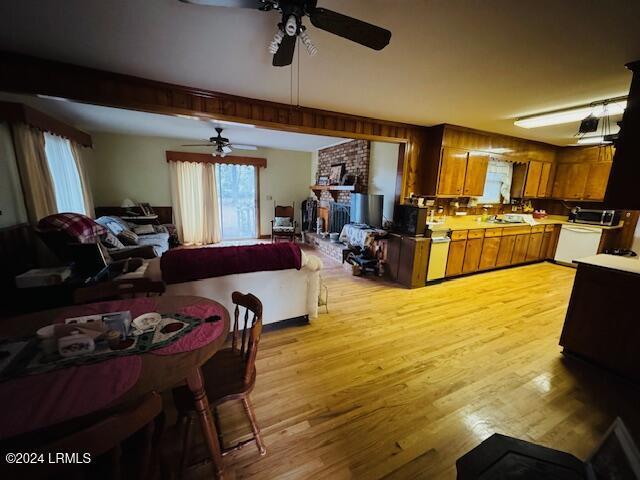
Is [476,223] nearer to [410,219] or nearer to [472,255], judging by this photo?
[472,255]

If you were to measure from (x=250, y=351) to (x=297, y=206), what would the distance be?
20.3 feet

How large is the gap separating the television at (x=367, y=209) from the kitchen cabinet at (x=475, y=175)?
1481 mm

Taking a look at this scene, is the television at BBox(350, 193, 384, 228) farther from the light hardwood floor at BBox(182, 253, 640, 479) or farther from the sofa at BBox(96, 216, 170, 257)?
the sofa at BBox(96, 216, 170, 257)

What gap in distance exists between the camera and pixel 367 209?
4.55m

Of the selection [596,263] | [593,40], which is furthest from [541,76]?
[596,263]

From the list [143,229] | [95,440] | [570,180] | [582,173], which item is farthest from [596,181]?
[143,229]

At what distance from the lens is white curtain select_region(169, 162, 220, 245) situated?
19.4 ft

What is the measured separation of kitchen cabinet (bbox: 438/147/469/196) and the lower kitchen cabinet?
1328 mm

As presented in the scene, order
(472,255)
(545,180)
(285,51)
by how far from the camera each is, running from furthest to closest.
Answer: (545,180) → (472,255) → (285,51)

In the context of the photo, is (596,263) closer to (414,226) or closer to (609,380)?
(609,380)

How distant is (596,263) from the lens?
2172 mm

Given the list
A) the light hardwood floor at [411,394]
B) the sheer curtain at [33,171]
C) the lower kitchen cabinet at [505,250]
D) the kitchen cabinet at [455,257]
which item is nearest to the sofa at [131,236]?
the sheer curtain at [33,171]

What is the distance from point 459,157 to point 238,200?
204 inches

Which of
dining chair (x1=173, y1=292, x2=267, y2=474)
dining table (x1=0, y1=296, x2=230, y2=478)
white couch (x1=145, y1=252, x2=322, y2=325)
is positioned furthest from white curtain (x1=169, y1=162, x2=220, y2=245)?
dining chair (x1=173, y1=292, x2=267, y2=474)
